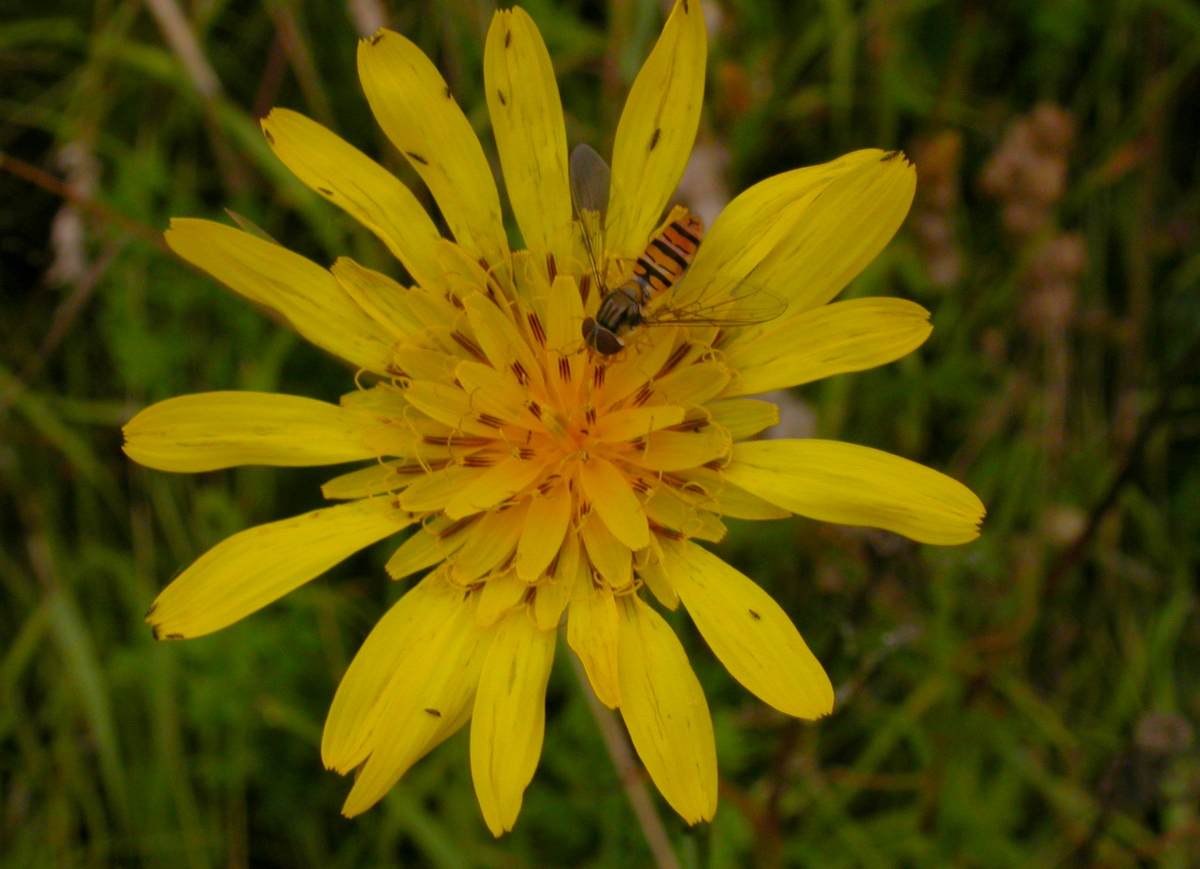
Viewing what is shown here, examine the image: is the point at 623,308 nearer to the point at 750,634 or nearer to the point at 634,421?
the point at 634,421

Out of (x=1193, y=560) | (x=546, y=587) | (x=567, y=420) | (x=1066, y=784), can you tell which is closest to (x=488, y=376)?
(x=567, y=420)

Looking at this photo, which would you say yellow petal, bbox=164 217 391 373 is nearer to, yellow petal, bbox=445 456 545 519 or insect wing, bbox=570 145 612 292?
yellow petal, bbox=445 456 545 519

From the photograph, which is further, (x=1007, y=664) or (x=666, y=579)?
(x=1007, y=664)

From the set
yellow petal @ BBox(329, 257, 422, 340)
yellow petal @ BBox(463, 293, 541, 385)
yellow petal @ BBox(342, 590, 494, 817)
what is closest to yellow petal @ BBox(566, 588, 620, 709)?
yellow petal @ BBox(342, 590, 494, 817)

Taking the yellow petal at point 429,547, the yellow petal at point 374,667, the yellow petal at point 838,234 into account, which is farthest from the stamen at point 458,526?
the yellow petal at point 838,234

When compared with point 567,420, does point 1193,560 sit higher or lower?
lower

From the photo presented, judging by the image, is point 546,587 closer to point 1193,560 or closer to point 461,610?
point 461,610
